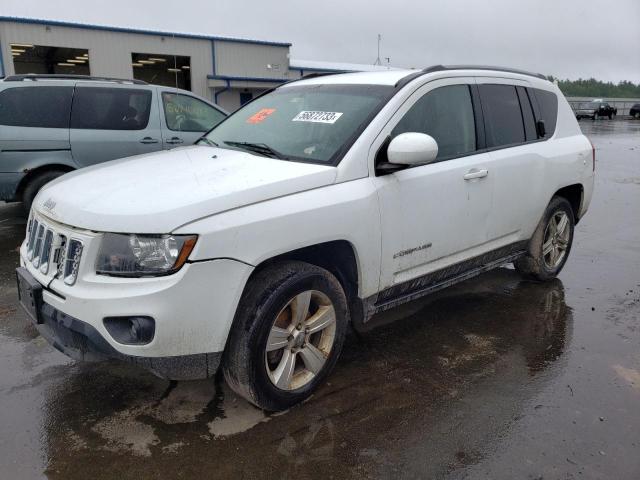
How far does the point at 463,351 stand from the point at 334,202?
5.15 ft

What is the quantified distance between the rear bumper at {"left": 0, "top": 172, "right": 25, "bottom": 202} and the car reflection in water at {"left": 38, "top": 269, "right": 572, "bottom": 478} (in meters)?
3.90

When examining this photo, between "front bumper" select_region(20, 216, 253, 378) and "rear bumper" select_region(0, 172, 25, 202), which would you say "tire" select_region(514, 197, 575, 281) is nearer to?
"front bumper" select_region(20, 216, 253, 378)

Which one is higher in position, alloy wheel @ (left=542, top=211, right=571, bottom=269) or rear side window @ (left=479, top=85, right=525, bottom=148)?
rear side window @ (left=479, top=85, right=525, bottom=148)

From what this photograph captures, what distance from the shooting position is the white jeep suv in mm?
2508

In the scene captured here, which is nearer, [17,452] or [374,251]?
[17,452]

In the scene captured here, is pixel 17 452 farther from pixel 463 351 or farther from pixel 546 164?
pixel 546 164

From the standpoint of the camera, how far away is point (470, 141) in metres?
3.96

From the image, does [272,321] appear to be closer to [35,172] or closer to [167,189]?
[167,189]

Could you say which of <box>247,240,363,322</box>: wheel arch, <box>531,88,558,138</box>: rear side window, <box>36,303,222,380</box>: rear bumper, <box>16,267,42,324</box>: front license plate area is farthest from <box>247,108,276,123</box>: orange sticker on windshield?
<box>531,88,558,138</box>: rear side window

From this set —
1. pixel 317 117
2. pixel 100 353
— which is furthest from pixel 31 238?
pixel 317 117

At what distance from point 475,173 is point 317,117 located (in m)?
1.18

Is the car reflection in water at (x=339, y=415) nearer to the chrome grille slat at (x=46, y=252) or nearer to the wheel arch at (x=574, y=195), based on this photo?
the chrome grille slat at (x=46, y=252)

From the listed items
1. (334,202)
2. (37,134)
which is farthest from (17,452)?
(37,134)

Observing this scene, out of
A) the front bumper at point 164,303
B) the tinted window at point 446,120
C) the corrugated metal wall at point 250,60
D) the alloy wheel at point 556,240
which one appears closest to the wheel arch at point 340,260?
the front bumper at point 164,303
